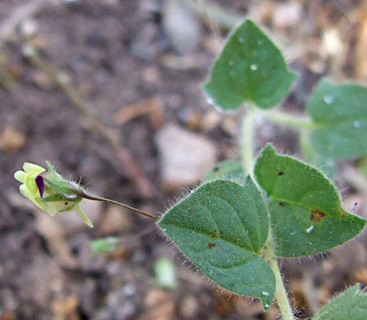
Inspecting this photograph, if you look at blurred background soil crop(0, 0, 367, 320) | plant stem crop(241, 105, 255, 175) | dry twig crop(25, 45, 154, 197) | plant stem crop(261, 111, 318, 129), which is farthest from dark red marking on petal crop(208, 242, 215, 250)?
Answer: dry twig crop(25, 45, 154, 197)

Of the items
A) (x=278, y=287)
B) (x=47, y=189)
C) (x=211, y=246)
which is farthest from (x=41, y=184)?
(x=278, y=287)

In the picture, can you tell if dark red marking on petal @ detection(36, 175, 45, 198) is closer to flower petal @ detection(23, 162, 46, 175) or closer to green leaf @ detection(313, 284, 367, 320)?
flower petal @ detection(23, 162, 46, 175)

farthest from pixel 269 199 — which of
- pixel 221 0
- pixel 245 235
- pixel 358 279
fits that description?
pixel 221 0

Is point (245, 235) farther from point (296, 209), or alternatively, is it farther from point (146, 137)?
point (146, 137)

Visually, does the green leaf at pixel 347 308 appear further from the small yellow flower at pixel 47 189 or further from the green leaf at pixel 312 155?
the green leaf at pixel 312 155

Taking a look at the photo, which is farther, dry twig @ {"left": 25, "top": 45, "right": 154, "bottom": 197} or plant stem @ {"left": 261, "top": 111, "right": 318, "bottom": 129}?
dry twig @ {"left": 25, "top": 45, "right": 154, "bottom": 197}
